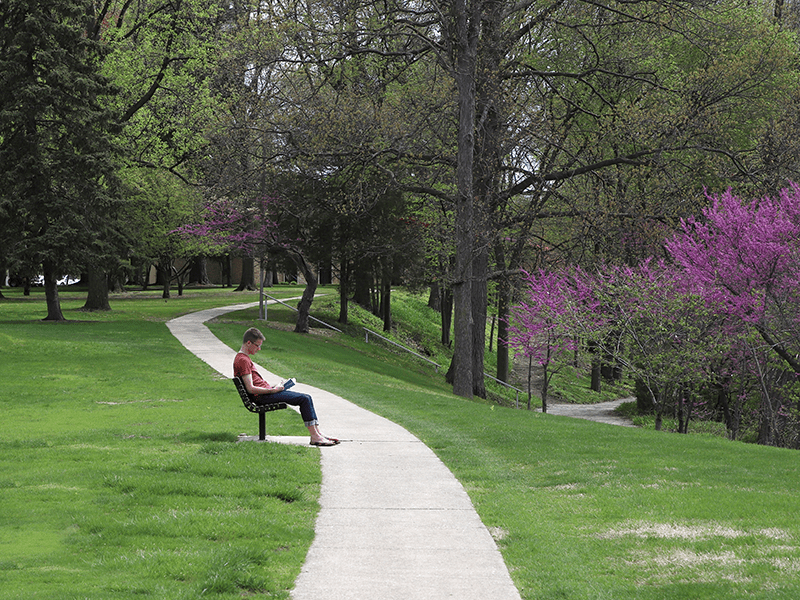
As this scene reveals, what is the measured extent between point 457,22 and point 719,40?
301 inches

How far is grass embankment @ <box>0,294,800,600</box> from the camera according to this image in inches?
229

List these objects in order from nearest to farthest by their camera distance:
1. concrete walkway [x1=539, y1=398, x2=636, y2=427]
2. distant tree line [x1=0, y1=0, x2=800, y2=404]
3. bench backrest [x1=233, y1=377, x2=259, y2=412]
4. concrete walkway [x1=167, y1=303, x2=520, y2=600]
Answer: concrete walkway [x1=167, y1=303, x2=520, y2=600] → bench backrest [x1=233, y1=377, x2=259, y2=412] → distant tree line [x1=0, y1=0, x2=800, y2=404] → concrete walkway [x1=539, y1=398, x2=636, y2=427]

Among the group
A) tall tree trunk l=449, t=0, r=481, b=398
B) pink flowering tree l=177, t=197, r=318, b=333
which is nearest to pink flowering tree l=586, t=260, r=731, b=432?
tall tree trunk l=449, t=0, r=481, b=398

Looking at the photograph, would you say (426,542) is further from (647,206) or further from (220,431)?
(647,206)

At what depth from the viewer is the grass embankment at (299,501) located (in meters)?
5.82

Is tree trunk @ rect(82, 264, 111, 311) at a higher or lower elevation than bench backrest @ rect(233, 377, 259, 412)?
higher

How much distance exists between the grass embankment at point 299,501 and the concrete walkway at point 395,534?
8.6 inches

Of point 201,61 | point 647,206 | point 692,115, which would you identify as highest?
point 201,61

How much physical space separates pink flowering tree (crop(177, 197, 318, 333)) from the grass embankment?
1688 cm

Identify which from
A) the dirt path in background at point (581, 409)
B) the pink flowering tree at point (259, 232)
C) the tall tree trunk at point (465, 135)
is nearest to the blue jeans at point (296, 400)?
the tall tree trunk at point (465, 135)

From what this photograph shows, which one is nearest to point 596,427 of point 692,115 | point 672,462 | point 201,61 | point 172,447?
point 672,462

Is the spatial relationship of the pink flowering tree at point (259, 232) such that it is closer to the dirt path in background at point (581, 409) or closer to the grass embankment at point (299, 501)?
the dirt path in background at point (581, 409)

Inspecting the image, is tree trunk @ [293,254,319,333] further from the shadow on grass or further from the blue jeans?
the blue jeans

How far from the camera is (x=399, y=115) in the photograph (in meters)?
24.8
